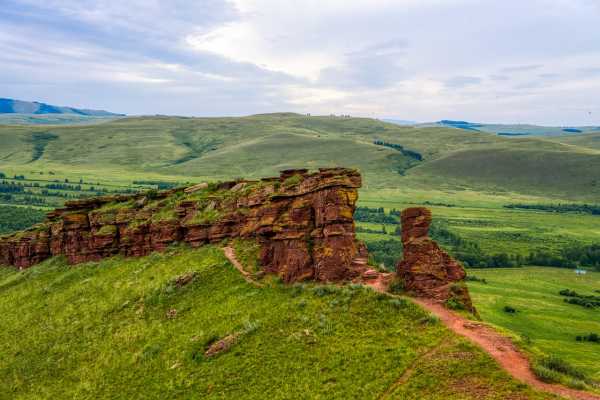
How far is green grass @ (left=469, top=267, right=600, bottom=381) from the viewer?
4007 inches

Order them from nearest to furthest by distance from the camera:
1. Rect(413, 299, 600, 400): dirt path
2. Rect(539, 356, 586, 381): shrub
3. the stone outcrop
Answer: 1. Rect(413, 299, 600, 400): dirt path
2. Rect(539, 356, 586, 381): shrub
3. the stone outcrop

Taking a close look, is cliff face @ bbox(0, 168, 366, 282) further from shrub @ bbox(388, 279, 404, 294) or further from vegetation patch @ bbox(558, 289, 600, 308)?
vegetation patch @ bbox(558, 289, 600, 308)

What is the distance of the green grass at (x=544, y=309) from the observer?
4007 inches

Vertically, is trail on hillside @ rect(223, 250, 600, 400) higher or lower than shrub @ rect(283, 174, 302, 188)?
lower

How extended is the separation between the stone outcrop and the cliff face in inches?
245

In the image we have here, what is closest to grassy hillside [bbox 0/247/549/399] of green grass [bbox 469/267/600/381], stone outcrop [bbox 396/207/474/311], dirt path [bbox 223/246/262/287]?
dirt path [bbox 223/246/262/287]

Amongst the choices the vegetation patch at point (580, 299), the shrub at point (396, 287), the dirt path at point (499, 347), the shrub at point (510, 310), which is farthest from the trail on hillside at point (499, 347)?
the vegetation patch at point (580, 299)

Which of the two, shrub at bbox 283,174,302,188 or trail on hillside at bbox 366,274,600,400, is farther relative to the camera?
shrub at bbox 283,174,302,188

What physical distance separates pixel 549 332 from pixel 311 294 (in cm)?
10109

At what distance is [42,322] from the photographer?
185 ft

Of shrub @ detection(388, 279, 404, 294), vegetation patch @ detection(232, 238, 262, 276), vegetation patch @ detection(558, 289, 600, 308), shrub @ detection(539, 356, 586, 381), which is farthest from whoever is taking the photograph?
vegetation patch @ detection(558, 289, 600, 308)

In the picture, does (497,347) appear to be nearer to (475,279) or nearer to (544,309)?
(544,309)

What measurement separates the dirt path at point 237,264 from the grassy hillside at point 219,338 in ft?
2.26

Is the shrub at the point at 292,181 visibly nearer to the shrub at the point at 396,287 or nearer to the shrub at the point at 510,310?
the shrub at the point at 396,287
